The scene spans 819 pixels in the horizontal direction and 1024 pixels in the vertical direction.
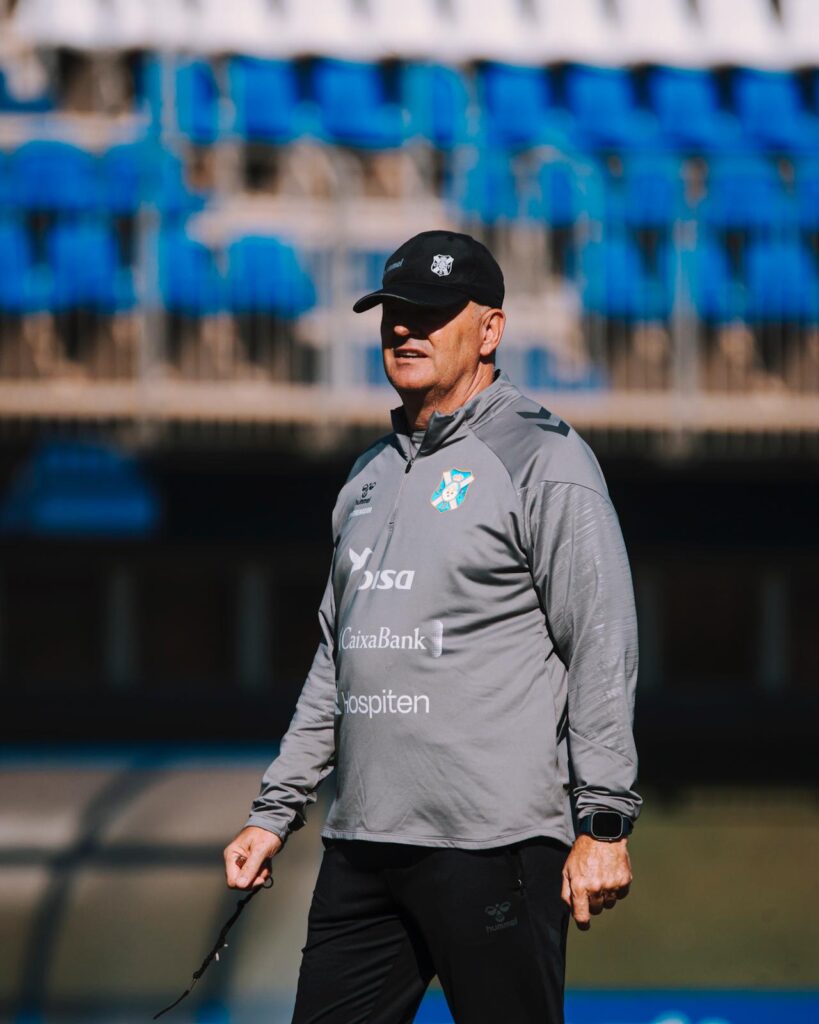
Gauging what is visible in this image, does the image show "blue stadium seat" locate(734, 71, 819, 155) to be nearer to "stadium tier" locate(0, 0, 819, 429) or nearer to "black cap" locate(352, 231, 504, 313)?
"stadium tier" locate(0, 0, 819, 429)

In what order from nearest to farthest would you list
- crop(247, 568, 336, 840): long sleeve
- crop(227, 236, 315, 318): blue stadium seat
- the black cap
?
the black cap < crop(247, 568, 336, 840): long sleeve < crop(227, 236, 315, 318): blue stadium seat

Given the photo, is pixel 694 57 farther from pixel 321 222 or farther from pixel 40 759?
pixel 40 759

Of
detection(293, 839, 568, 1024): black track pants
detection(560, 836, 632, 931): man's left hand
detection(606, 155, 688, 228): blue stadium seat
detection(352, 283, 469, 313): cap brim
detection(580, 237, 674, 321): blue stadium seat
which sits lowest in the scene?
detection(293, 839, 568, 1024): black track pants

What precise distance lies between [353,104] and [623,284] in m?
2.53

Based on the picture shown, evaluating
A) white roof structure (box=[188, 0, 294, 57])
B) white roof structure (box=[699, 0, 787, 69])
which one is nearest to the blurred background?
white roof structure (box=[188, 0, 294, 57])

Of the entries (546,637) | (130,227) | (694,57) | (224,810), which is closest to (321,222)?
(130,227)

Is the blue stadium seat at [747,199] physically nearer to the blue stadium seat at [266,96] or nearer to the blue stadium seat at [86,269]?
the blue stadium seat at [266,96]

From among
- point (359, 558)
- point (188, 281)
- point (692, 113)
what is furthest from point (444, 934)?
point (692, 113)

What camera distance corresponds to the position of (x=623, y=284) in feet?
25.0

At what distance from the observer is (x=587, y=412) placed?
278 inches

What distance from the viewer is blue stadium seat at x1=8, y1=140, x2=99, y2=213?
25.5 feet

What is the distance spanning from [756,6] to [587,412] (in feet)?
13.4

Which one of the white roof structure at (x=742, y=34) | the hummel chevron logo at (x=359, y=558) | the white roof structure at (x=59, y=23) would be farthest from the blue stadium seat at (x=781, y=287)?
the hummel chevron logo at (x=359, y=558)

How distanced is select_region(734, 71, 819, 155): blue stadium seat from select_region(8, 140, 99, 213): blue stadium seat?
12.8 ft
